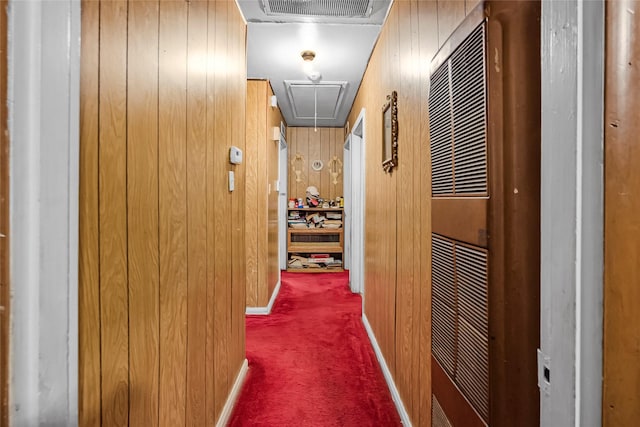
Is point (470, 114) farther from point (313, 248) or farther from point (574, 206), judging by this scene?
point (313, 248)

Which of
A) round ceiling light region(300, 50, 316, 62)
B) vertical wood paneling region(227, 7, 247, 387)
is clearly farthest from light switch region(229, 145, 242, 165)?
round ceiling light region(300, 50, 316, 62)

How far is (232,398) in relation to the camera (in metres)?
1.99

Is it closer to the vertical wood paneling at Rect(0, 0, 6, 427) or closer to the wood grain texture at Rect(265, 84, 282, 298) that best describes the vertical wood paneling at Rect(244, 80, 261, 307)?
the wood grain texture at Rect(265, 84, 282, 298)

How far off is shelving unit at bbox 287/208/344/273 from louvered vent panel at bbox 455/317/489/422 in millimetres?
4963

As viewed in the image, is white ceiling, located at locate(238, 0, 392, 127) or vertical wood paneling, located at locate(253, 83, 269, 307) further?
vertical wood paneling, located at locate(253, 83, 269, 307)

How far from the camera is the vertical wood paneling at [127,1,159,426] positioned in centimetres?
94

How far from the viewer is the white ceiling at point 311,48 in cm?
265

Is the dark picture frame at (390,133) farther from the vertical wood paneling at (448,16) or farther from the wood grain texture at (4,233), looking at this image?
the wood grain texture at (4,233)

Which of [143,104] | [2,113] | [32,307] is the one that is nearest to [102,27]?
[143,104]

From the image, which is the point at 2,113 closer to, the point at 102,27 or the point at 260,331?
the point at 102,27

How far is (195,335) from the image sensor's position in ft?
4.66

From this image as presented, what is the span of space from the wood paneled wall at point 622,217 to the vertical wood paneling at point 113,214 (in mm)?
949

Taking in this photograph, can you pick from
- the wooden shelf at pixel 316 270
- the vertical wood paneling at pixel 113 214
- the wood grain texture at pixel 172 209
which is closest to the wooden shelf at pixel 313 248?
the wooden shelf at pixel 316 270

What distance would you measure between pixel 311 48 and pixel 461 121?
265 cm
